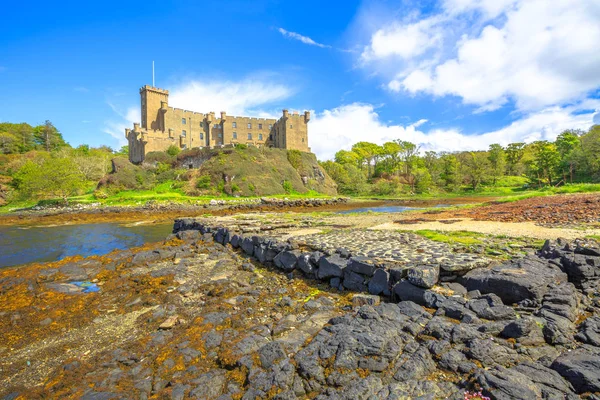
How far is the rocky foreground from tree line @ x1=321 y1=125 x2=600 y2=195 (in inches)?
2290

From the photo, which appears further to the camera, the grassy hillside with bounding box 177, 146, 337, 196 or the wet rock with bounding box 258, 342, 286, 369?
the grassy hillside with bounding box 177, 146, 337, 196

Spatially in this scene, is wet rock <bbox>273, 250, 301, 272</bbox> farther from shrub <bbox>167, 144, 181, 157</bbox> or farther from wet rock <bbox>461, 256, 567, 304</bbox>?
shrub <bbox>167, 144, 181, 157</bbox>

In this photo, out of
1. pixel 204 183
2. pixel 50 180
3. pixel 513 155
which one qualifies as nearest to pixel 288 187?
pixel 204 183

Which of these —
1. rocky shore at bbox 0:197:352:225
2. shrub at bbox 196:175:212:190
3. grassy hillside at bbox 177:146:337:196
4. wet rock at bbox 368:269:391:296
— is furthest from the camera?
grassy hillside at bbox 177:146:337:196

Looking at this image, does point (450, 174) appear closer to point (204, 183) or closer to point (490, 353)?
point (204, 183)

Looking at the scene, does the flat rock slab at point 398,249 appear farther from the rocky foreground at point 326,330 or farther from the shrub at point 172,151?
the shrub at point 172,151

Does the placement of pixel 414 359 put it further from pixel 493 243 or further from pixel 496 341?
pixel 493 243

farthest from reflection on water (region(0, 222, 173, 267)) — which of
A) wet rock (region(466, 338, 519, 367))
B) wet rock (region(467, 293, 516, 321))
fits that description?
wet rock (region(466, 338, 519, 367))

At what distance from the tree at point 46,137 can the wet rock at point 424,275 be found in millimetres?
96370

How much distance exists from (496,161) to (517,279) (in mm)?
78647

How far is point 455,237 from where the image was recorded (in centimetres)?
1005

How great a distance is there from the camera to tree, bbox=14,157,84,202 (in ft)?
131

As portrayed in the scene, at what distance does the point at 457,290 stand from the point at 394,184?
60677mm

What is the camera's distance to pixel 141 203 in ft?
130
